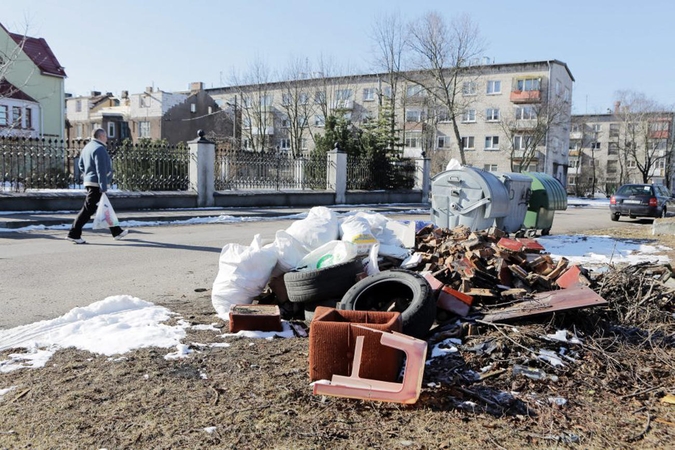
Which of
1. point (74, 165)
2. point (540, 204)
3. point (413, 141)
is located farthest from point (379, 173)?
point (413, 141)

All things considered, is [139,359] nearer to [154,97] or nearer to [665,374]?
[665,374]

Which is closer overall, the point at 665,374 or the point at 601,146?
the point at 665,374

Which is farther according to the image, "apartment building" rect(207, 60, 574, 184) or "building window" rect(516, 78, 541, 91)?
"building window" rect(516, 78, 541, 91)

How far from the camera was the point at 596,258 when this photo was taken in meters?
9.58

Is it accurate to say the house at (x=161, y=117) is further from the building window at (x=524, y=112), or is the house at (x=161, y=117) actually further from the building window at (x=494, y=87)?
the building window at (x=524, y=112)

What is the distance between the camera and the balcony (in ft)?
184

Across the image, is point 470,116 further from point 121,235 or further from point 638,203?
point 121,235

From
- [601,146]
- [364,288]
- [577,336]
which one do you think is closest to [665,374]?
[577,336]

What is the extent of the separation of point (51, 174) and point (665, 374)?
16.8 m

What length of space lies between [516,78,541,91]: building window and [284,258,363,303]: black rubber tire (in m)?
57.4

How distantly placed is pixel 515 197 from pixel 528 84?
49933 mm

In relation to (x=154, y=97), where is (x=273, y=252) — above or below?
below

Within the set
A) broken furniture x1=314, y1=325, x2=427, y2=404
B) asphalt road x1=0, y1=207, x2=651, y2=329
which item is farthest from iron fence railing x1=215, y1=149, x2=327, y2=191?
broken furniture x1=314, y1=325, x2=427, y2=404

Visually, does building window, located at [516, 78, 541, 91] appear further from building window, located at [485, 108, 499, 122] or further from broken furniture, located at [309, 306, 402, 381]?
broken furniture, located at [309, 306, 402, 381]
